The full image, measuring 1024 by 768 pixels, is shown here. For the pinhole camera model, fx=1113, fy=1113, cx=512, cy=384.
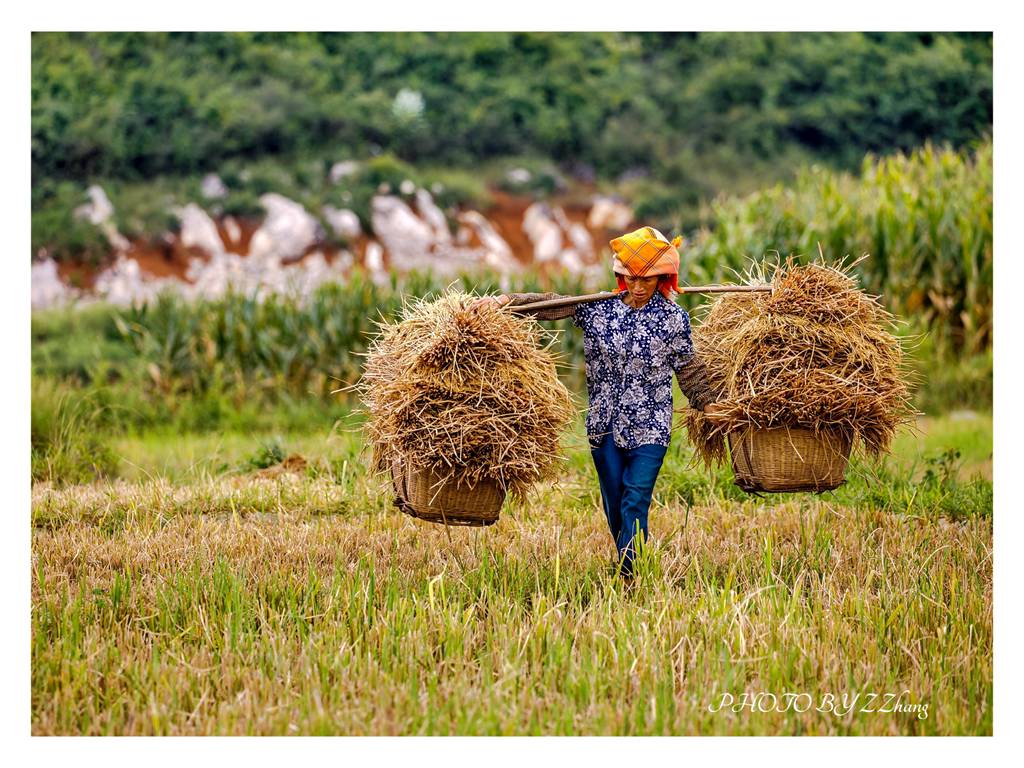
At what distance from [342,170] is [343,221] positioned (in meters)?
1.68

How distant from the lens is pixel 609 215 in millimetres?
23203

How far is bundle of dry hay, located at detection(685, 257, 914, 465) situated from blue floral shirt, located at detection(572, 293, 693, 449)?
23 cm

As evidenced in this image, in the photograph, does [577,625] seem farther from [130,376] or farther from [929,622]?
[130,376]

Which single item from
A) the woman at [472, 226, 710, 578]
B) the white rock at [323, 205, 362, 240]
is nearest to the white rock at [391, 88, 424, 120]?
the white rock at [323, 205, 362, 240]

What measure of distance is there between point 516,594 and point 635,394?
3.27ft

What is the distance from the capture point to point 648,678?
153 inches

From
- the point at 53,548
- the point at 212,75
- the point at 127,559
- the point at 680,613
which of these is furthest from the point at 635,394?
the point at 212,75

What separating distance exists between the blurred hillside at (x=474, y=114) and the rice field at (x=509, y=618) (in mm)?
15296

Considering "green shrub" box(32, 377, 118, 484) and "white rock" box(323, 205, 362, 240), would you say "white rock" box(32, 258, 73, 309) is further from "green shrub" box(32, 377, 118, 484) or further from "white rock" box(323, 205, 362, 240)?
"green shrub" box(32, 377, 118, 484)

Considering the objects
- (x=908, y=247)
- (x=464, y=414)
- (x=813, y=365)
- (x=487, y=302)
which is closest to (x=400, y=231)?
(x=908, y=247)

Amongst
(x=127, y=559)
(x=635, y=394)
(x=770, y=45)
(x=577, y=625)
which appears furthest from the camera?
(x=770, y=45)

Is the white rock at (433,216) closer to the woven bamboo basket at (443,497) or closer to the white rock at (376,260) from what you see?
the white rock at (376,260)

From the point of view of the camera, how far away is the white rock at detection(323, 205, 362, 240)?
2130 centimetres

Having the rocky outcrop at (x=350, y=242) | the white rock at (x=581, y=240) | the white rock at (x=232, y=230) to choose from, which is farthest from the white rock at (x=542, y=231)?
the white rock at (x=232, y=230)
